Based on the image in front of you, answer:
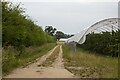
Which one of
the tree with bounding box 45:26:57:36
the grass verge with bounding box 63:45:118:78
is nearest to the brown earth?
the grass verge with bounding box 63:45:118:78

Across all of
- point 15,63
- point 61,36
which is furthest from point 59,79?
point 61,36

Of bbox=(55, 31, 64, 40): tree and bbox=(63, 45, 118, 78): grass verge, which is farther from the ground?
bbox=(55, 31, 64, 40): tree

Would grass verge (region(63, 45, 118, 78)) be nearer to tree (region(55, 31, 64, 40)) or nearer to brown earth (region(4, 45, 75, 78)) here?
brown earth (region(4, 45, 75, 78))

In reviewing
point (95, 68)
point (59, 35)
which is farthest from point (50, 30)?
point (95, 68)

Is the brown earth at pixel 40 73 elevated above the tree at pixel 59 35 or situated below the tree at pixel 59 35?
below

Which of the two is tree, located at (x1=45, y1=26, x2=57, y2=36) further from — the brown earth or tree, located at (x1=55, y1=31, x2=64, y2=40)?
the brown earth

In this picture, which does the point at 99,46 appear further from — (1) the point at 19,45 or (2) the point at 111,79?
(2) the point at 111,79

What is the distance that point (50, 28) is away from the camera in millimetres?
136125

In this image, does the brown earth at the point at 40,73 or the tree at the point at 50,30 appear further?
the tree at the point at 50,30

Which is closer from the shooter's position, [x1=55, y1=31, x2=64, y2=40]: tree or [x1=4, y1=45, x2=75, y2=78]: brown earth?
[x1=4, y1=45, x2=75, y2=78]: brown earth

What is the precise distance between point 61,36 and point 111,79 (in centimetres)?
14560

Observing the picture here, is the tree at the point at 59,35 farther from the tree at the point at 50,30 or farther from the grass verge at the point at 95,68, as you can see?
the grass verge at the point at 95,68

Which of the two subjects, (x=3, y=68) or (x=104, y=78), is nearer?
(x=104, y=78)

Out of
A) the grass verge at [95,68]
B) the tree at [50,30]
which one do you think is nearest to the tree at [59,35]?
the tree at [50,30]
